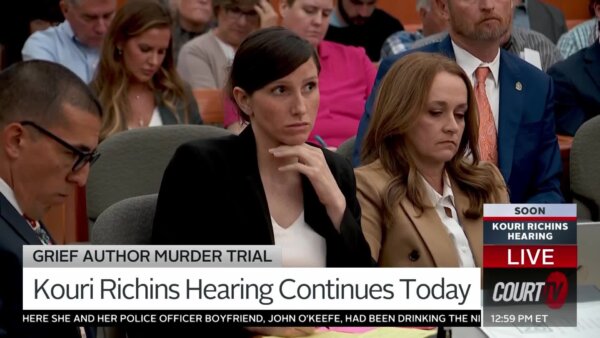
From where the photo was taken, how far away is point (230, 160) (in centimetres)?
236

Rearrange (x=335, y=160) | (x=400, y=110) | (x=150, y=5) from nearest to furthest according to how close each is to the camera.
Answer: (x=335, y=160) < (x=400, y=110) < (x=150, y=5)

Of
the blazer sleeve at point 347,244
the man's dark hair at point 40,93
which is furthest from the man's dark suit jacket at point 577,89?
the man's dark hair at point 40,93

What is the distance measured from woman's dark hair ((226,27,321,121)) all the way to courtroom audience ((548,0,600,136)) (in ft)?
7.14

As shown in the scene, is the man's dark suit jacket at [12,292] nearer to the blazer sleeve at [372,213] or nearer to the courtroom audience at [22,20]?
the blazer sleeve at [372,213]

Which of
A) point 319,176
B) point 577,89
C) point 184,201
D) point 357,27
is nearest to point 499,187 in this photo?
point 319,176

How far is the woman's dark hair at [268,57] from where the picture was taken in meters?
2.29

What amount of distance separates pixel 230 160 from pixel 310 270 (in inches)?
22.1

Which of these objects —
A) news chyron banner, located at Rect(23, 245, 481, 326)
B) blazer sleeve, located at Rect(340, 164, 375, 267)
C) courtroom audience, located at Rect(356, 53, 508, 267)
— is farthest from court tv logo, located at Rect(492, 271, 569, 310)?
courtroom audience, located at Rect(356, 53, 508, 267)

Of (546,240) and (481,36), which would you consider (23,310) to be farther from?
(481,36)

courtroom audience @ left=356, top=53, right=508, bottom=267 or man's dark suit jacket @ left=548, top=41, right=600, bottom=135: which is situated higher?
man's dark suit jacket @ left=548, top=41, right=600, bottom=135

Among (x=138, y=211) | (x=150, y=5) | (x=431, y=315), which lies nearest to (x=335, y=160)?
(x=138, y=211)

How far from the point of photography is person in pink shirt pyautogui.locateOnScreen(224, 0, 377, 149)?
4566 millimetres

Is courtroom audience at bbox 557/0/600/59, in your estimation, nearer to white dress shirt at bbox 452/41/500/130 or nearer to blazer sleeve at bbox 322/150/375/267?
white dress shirt at bbox 452/41/500/130

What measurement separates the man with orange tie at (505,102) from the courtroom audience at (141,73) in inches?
48.5
